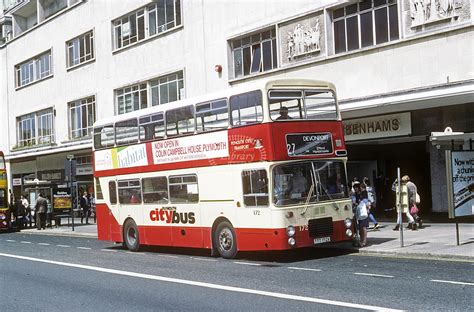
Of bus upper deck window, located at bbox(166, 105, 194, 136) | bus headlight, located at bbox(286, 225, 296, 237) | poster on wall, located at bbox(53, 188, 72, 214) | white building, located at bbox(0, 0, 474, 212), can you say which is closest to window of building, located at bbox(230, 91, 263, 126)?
bus upper deck window, located at bbox(166, 105, 194, 136)

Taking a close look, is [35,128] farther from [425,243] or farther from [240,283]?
[240,283]

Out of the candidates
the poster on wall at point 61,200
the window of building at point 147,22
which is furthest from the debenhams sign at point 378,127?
the poster on wall at point 61,200

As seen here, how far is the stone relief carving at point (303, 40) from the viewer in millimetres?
22047

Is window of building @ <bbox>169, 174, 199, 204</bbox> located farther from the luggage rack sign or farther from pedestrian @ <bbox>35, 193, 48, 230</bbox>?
pedestrian @ <bbox>35, 193, 48, 230</bbox>

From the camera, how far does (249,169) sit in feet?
45.3

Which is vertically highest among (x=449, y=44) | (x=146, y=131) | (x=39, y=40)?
(x=39, y=40)

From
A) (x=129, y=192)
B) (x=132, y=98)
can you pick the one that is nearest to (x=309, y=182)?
(x=129, y=192)

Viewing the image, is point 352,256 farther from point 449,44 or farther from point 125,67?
point 125,67

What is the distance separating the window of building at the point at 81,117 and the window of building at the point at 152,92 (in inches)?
123

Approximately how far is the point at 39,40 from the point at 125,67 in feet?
40.4

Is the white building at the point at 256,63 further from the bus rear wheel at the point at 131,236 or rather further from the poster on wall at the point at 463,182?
the bus rear wheel at the point at 131,236

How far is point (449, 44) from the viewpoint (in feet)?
59.6

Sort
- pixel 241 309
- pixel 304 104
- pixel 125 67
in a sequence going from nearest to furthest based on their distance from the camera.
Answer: pixel 241 309
pixel 304 104
pixel 125 67

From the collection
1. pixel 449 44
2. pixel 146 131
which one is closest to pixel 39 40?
pixel 146 131
